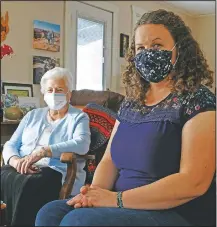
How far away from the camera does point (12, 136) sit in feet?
4.87

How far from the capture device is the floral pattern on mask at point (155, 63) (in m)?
0.87

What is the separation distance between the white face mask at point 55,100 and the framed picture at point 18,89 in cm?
30

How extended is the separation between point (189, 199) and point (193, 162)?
81 millimetres

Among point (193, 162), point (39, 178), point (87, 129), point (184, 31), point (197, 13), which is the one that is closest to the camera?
point (193, 162)

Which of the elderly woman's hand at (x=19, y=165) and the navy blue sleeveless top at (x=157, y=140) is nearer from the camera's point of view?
the navy blue sleeveless top at (x=157, y=140)

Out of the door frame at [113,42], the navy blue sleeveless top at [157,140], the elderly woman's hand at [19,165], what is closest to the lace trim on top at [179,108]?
the navy blue sleeveless top at [157,140]

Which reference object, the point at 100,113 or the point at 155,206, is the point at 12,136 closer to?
the point at 100,113

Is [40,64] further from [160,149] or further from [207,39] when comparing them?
[160,149]

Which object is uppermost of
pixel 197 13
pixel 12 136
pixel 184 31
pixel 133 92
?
pixel 197 13

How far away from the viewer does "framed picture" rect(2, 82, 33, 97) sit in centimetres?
173

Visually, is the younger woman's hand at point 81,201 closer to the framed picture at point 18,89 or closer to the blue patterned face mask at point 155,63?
A: the blue patterned face mask at point 155,63

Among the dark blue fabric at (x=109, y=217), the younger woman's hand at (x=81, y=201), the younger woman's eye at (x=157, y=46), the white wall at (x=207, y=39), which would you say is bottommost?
the dark blue fabric at (x=109, y=217)

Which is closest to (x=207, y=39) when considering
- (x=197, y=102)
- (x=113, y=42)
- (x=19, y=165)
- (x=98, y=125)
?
(x=197, y=102)

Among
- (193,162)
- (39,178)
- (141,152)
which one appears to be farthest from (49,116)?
(193,162)
